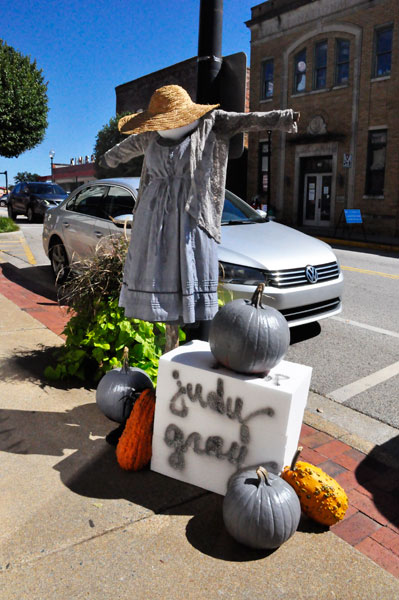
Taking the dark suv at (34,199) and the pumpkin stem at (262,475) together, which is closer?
the pumpkin stem at (262,475)

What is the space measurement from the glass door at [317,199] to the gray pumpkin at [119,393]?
20009 millimetres

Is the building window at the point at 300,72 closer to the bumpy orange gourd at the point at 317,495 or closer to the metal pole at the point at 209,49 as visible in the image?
the metal pole at the point at 209,49

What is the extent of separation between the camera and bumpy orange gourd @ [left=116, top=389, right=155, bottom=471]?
2963mm

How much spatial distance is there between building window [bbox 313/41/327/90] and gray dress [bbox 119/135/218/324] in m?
21.1

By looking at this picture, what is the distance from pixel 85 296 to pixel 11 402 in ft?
3.20

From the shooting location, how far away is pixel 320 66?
22250mm

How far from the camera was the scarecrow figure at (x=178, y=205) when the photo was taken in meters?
3.15

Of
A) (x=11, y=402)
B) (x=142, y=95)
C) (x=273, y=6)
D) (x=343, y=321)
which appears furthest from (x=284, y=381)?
(x=142, y=95)

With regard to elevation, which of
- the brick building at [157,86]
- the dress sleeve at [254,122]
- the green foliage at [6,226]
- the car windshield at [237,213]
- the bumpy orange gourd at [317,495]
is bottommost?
the bumpy orange gourd at [317,495]

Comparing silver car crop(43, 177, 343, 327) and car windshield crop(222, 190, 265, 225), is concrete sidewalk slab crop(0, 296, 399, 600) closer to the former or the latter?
silver car crop(43, 177, 343, 327)

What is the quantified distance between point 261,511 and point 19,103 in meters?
19.0

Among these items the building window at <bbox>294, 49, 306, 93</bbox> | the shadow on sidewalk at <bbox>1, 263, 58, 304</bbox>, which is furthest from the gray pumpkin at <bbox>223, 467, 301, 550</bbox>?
the building window at <bbox>294, 49, 306, 93</bbox>

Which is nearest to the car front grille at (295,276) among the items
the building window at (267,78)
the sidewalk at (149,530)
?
the sidewalk at (149,530)

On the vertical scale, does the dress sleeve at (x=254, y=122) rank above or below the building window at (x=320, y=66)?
below
